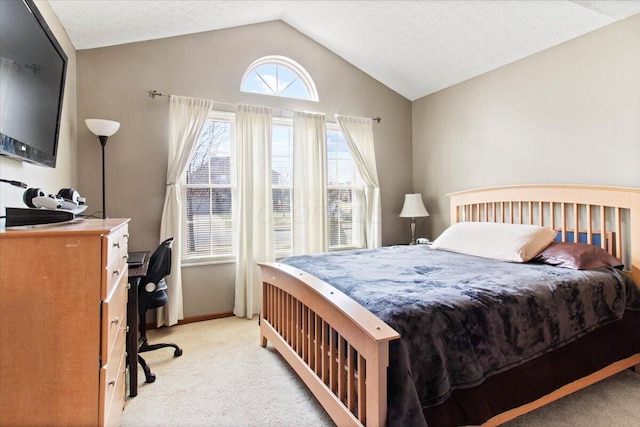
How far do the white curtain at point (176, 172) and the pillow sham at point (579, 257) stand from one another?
123 inches

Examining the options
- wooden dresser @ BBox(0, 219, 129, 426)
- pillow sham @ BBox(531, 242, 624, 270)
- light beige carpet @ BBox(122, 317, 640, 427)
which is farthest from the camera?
pillow sham @ BBox(531, 242, 624, 270)

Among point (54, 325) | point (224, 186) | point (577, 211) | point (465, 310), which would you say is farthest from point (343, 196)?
point (54, 325)

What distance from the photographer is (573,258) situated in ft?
7.60

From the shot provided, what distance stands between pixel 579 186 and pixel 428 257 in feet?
4.36

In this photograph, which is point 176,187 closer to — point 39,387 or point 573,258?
point 39,387

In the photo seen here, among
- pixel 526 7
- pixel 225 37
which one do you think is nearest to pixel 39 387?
pixel 225 37

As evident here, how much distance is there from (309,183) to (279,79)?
4.17 feet

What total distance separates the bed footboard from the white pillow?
156 centimetres

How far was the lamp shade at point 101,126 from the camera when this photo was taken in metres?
2.77

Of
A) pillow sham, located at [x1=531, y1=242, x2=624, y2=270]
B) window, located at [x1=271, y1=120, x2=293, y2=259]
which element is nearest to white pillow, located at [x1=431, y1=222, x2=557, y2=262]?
pillow sham, located at [x1=531, y1=242, x2=624, y2=270]

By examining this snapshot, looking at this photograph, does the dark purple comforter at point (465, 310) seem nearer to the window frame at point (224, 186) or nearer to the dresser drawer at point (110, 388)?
the dresser drawer at point (110, 388)

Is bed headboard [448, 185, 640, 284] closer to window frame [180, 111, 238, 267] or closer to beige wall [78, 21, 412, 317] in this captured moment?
beige wall [78, 21, 412, 317]

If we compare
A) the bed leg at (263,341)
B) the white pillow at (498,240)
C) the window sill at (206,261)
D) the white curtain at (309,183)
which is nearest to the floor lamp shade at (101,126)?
the window sill at (206,261)

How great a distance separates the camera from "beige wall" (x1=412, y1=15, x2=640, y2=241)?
8.33ft
